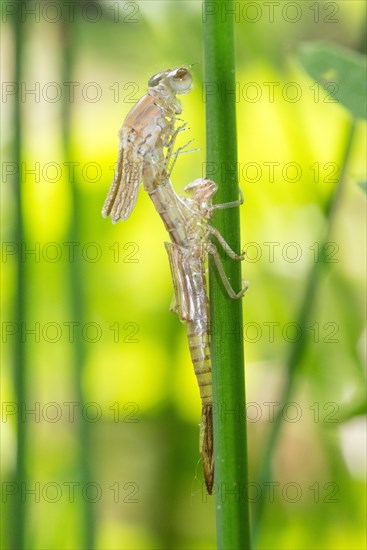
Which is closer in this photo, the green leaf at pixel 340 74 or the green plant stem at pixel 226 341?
the green plant stem at pixel 226 341

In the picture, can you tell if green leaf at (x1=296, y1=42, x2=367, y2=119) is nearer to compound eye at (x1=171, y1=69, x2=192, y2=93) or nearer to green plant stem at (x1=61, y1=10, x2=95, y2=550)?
compound eye at (x1=171, y1=69, x2=192, y2=93)

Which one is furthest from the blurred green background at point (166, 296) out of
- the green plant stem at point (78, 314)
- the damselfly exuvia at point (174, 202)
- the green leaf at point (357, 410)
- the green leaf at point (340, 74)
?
the green leaf at point (340, 74)

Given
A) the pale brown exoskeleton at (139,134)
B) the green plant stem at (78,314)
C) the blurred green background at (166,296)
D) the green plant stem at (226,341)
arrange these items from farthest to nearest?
the blurred green background at (166,296) < the green plant stem at (78,314) < the pale brown exoskeleton at (139,134) < the green plant stem at (226,341)

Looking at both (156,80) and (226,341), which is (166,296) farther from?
(226,341)

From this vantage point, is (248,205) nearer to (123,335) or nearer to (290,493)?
(123,335)

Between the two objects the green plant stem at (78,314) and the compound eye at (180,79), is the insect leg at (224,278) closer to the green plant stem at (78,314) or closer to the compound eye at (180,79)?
the compound eye at (180,79)

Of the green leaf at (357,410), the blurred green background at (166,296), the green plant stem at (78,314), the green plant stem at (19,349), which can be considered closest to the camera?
the green leaf at (357,410)

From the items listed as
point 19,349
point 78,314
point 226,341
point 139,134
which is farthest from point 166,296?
point 226,341
